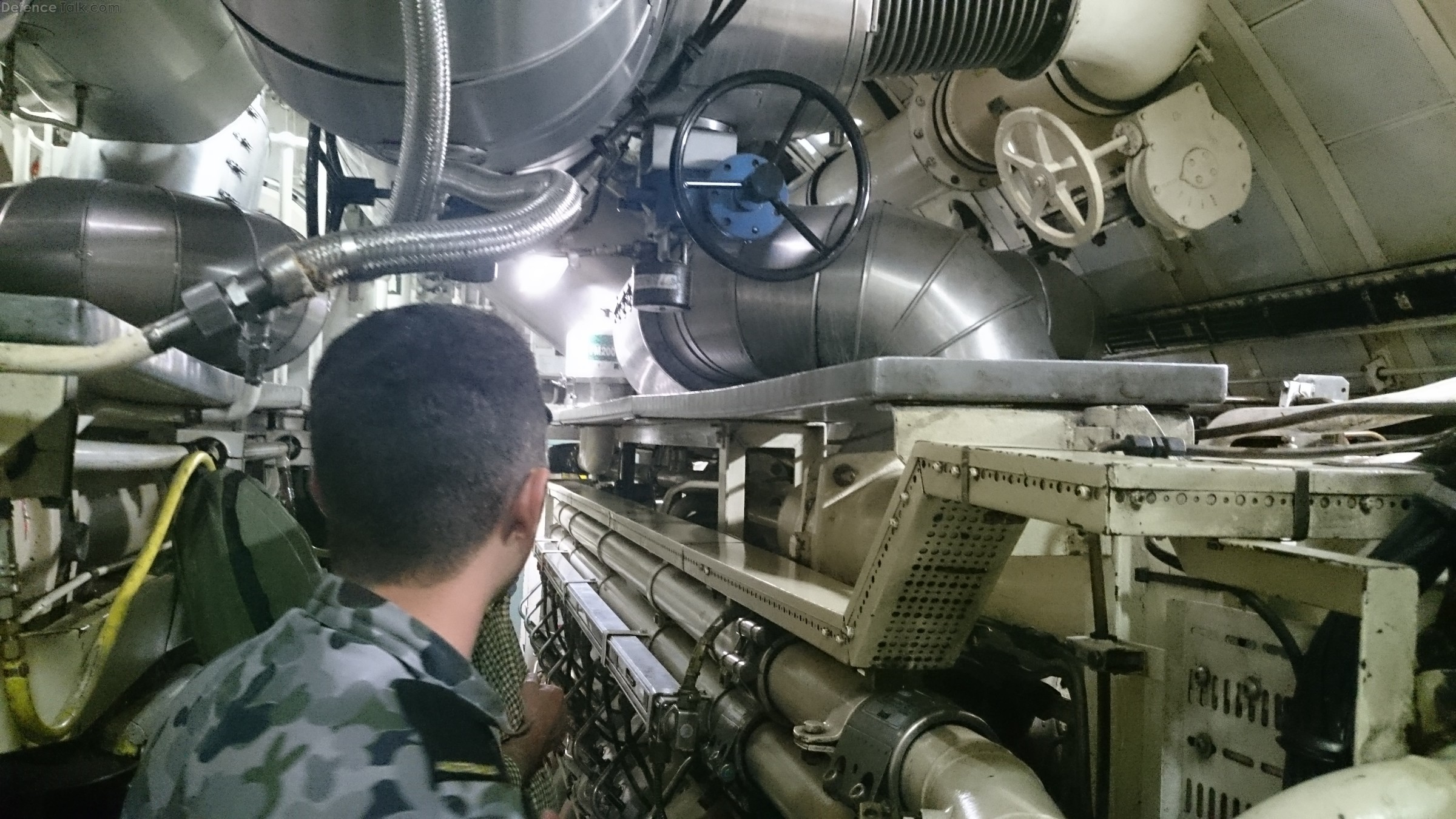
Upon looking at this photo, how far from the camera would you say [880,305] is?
81.2 inches

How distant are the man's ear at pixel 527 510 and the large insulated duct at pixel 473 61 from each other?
702mm

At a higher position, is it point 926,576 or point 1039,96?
point 1039,96

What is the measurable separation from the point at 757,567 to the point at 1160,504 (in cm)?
93

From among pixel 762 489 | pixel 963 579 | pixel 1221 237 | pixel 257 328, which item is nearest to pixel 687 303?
pixel 762 489

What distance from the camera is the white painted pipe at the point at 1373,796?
697 millimetres

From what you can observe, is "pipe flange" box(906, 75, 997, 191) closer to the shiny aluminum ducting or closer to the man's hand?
the shiny aluminum ducting

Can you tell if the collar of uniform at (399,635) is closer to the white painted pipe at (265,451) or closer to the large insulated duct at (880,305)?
the large insulated duct at (880,305)

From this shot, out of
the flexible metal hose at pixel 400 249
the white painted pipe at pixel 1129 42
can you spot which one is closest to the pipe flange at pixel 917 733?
the flexible metal hose at pixel 400 249

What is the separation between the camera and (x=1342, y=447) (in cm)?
107

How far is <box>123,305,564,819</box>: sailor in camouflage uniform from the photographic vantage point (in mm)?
762

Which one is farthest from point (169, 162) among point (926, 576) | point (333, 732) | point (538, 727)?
point (926, 576)

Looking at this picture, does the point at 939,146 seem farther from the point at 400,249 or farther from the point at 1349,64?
the point at 400,249

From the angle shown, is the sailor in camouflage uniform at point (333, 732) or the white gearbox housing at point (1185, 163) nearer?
the sailor in camouflage uniform at point (333, 732)

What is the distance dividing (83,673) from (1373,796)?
73.5 inches
